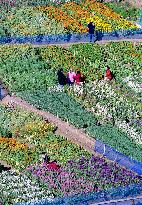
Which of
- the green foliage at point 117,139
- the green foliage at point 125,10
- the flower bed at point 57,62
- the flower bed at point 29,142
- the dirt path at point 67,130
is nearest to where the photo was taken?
the flower bed at point 29,142

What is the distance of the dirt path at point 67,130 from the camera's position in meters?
48.2

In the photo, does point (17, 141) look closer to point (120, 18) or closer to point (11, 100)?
point (11, 100)

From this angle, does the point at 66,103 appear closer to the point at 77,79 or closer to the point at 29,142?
the point at 77,79

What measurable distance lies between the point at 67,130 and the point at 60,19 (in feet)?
47.1

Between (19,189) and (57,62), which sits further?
(57,62)

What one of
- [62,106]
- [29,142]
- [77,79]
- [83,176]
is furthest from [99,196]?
[77,79]

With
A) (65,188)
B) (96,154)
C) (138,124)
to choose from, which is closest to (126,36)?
(138,124)

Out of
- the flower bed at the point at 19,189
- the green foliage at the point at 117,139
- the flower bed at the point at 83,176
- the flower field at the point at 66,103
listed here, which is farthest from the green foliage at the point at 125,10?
the flower bed at the point at 19,189

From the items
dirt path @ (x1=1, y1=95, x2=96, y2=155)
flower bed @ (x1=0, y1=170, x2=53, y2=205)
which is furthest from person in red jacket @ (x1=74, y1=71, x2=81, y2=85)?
flower bed @ (x1=0, y1=170, x2=53, y2=205)

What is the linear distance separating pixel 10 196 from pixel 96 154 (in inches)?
256

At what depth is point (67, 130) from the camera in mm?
49188

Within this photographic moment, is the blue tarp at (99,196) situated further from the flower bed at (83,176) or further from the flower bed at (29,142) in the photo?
the flower bed at (29,142)

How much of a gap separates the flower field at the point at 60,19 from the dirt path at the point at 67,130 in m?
8.86

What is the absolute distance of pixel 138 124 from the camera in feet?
167
